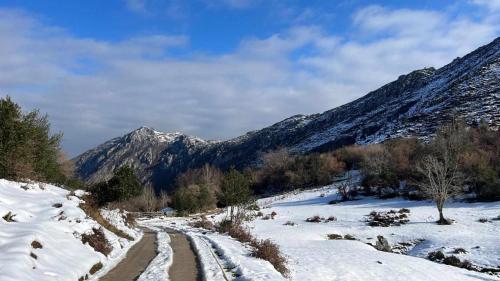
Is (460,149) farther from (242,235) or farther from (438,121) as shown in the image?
(438,121)

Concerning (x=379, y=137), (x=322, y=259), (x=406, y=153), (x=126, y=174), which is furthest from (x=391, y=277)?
(x=379, y=137)

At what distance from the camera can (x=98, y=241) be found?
2061 cm

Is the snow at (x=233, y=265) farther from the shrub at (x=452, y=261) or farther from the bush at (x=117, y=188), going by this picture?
the shrub at (x=452, y=261)

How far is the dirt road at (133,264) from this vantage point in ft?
50.8

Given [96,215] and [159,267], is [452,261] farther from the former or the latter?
[96,215]

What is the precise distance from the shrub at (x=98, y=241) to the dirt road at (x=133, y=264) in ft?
3.29

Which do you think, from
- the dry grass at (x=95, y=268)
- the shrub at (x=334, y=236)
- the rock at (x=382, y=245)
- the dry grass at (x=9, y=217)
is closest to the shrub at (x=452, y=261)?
the rock at (x=382, y=245)

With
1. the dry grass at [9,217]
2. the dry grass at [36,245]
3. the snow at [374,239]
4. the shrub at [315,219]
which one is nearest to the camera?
the dry grass at [36,245]

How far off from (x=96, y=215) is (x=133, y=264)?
9.78 meters

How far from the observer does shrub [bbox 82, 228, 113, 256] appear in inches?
772

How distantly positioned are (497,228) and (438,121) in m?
97.8

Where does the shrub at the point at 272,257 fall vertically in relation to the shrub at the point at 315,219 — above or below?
above

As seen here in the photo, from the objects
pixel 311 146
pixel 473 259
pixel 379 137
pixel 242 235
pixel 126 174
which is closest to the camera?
pixel 473 259

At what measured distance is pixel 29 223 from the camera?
17969mm
